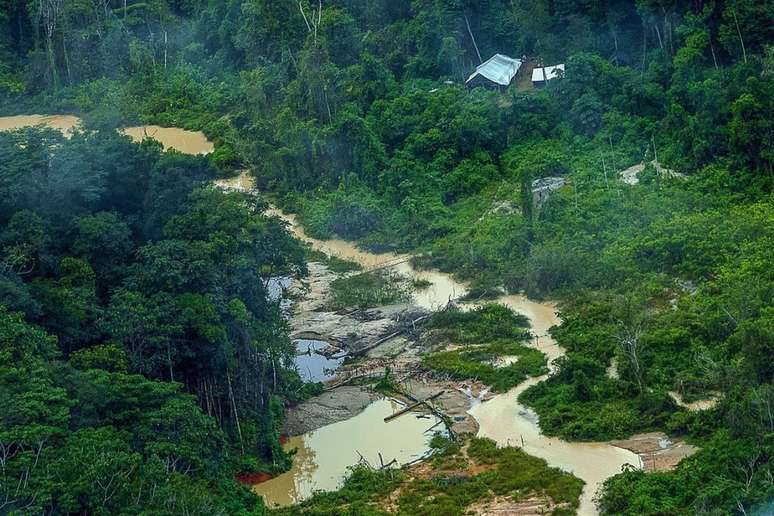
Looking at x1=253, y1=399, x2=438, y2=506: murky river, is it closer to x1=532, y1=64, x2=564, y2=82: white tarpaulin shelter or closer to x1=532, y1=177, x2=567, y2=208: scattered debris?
x1=532, y1=177, x2=567, y2=208: scattered debris

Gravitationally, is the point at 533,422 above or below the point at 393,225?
below

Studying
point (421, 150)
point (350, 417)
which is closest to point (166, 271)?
point (350, 417)

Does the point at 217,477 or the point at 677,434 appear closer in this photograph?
the point at 217,477

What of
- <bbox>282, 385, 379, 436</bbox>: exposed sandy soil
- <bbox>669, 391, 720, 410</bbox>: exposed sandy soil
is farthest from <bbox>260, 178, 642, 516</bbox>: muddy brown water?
<bbox>669, 391, 720, 410</bbox>: exposed sandy soil

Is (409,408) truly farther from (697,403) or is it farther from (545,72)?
(545,72)

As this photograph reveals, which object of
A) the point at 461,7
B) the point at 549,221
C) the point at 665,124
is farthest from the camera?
the point at 461,7

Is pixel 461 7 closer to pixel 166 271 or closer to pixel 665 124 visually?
pixel 665 124

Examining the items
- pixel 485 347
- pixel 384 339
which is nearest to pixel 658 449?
pixel 485 347
